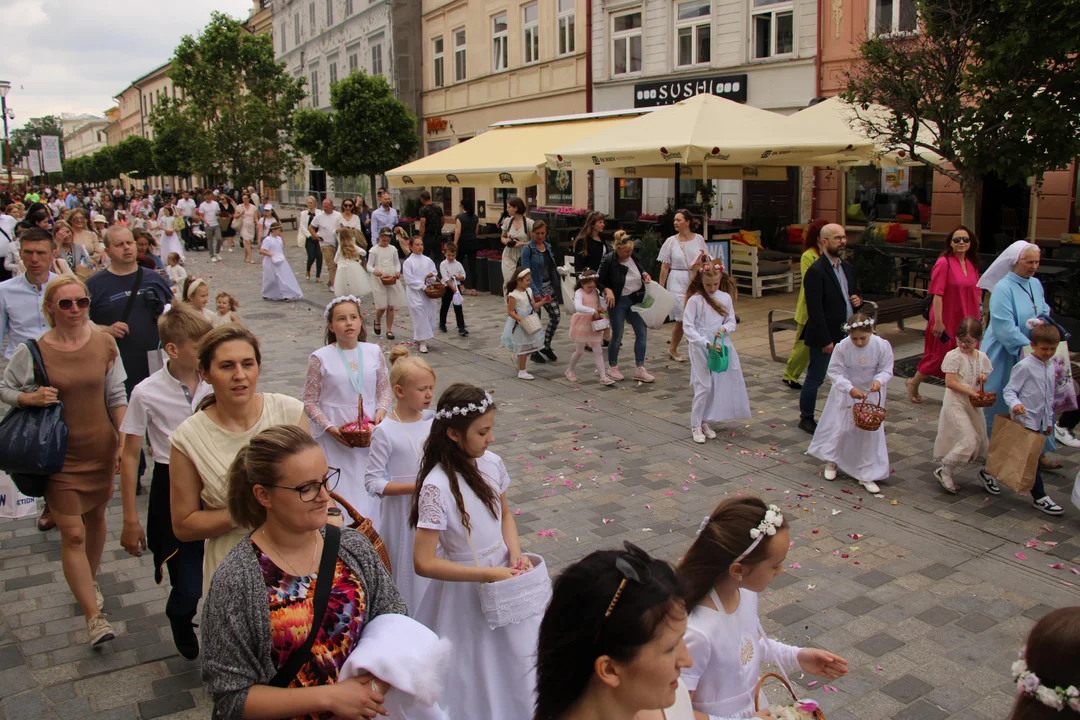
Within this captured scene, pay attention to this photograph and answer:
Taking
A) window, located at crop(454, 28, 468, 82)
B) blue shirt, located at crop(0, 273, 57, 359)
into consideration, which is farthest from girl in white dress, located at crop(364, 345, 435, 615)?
window, located at crop(454, 28, 468, 82)

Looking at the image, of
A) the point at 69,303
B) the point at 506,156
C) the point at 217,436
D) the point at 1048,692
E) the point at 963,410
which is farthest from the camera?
the point at 506,156

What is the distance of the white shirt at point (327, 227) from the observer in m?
18.9

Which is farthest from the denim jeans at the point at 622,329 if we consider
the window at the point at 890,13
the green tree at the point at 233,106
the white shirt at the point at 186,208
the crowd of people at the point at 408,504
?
the green tree at the point at 233,106

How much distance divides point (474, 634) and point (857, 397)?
4.39 m

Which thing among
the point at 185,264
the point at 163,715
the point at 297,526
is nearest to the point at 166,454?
the point at 163,715

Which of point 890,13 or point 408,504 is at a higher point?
point 890,13

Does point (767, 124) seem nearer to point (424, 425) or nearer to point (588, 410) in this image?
point (588, 410)

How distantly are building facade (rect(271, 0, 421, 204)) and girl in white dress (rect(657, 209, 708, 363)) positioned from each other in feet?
86.6

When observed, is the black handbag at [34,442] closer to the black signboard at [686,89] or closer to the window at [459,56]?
the black signboard at [686,89]

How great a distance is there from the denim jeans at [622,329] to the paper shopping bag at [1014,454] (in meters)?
4.61

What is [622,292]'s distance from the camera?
10445 mm

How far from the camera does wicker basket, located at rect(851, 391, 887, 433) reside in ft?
21.8

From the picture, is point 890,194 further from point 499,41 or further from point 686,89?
point 499,41

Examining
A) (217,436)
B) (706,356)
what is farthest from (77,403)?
(706,356)
